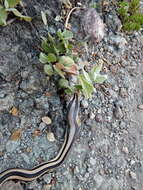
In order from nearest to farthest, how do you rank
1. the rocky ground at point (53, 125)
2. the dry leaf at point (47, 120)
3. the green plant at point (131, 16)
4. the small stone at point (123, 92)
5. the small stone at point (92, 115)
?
the rocky ground at point (53, 125), the dry leaf at point (47, 120), the small stone at point (92, 115), the small stone at point (123, 92), the green plant at point (131, 16)

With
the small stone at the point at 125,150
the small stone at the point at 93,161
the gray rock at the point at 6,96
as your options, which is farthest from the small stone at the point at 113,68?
the gray rock at the point at 6,96

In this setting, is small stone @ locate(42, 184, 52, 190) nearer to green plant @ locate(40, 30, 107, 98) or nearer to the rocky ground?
the rocky ground

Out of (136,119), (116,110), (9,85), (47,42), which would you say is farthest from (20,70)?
(136,119)

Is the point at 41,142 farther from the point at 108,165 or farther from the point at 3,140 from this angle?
the point at 108,165

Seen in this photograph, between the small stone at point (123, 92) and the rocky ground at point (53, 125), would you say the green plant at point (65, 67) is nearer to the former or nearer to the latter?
the rocky ground at point (53, 125)

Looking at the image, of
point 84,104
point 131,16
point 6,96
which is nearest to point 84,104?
point 84,104

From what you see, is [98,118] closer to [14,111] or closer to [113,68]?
[113,68]
